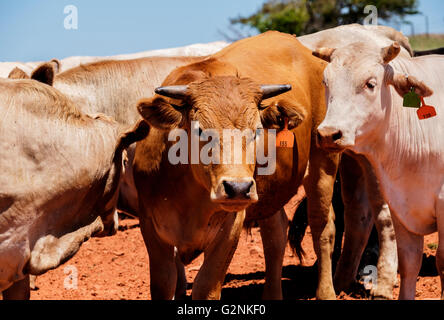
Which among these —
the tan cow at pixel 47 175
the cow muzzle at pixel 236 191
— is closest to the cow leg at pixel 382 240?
the cow muzzle at pixel 236 191

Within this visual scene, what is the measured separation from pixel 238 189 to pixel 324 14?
2400 centimetres

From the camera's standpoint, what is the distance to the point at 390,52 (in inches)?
205

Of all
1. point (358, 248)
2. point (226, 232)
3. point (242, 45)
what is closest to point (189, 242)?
point (226, 232)

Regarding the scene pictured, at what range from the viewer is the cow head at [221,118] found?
14.5 feet

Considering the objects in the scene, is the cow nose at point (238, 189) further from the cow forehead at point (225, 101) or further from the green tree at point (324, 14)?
the green tree at point (324, 14)

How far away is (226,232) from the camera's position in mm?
5309

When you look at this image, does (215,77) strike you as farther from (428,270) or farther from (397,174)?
(428,270)

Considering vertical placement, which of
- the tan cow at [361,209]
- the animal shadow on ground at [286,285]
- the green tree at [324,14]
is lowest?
the animal shadow on ground at [286,285]

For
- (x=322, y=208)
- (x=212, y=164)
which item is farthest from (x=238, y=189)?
(x=322, y=208)

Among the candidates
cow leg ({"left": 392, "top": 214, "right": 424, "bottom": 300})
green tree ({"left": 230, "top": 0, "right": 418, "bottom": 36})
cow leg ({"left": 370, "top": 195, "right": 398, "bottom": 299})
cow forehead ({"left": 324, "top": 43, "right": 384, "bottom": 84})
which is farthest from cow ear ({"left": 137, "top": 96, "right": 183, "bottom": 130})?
green tree ({"left": 230, "top": 0, "right": 418, "bottom": 36})

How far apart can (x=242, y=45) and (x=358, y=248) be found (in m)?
2.55

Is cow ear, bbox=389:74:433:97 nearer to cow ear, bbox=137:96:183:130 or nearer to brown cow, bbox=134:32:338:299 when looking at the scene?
brown cow, bbox=134:32:338:299

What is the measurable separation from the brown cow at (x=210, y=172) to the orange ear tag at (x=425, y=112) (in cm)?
85

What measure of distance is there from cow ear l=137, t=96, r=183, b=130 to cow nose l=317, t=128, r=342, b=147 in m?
0.99
